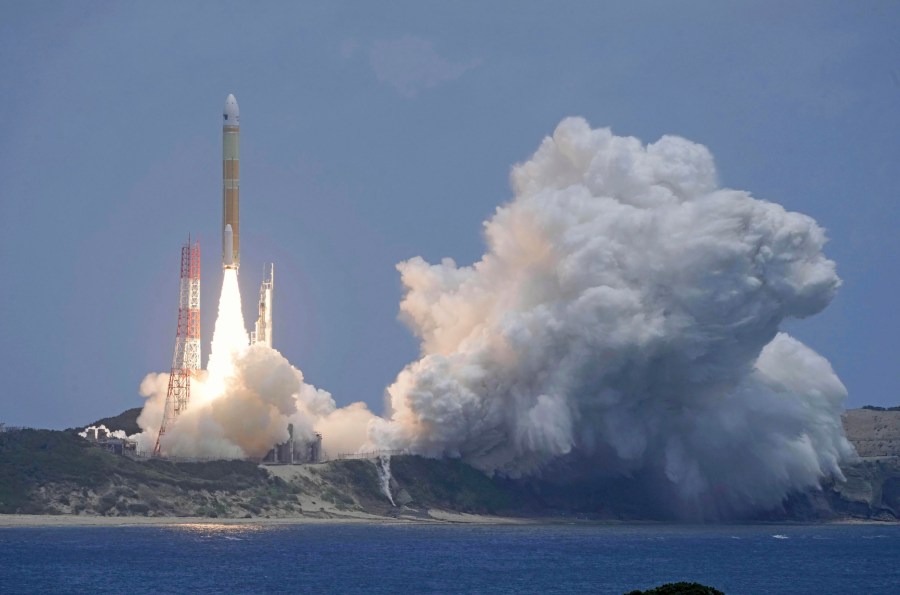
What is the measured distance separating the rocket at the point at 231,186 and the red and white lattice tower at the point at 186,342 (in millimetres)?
2344

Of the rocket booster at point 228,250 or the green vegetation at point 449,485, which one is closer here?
the rocket booster at point 228,250

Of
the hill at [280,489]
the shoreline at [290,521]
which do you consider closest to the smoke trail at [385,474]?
the hill at [280,489]

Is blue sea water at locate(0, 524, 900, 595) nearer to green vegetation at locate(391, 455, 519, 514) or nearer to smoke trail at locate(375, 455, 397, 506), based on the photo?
green vegetation at locate(391, 455, 519, 514)

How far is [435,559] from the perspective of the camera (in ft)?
427

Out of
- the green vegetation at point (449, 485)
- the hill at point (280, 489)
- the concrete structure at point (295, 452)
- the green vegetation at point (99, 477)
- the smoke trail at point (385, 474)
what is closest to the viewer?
the green vegetation at point (99, 477)

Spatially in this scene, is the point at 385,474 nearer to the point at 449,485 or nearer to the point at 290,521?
the point at 449,485

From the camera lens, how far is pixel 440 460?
529ft

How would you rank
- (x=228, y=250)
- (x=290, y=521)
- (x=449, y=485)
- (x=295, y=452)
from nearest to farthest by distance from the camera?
(x=228, y=250), (x=290, y=521), (x=295, y=452), (x=449, y=485)

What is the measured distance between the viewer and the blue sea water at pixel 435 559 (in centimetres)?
11356

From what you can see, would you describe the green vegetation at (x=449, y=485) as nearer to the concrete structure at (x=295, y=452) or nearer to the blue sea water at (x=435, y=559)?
the blue sea water at (x=435, y=559)

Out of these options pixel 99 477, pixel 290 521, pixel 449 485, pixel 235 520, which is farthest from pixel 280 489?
pixel 449 485

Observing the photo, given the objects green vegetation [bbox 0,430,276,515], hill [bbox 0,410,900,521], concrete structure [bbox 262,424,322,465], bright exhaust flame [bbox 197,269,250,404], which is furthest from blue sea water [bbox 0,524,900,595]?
bright exhaust flame [bbox 197,269,250,404]

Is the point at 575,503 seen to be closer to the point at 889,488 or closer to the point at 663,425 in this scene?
the point at 663,425

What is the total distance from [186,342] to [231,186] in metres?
11.9
